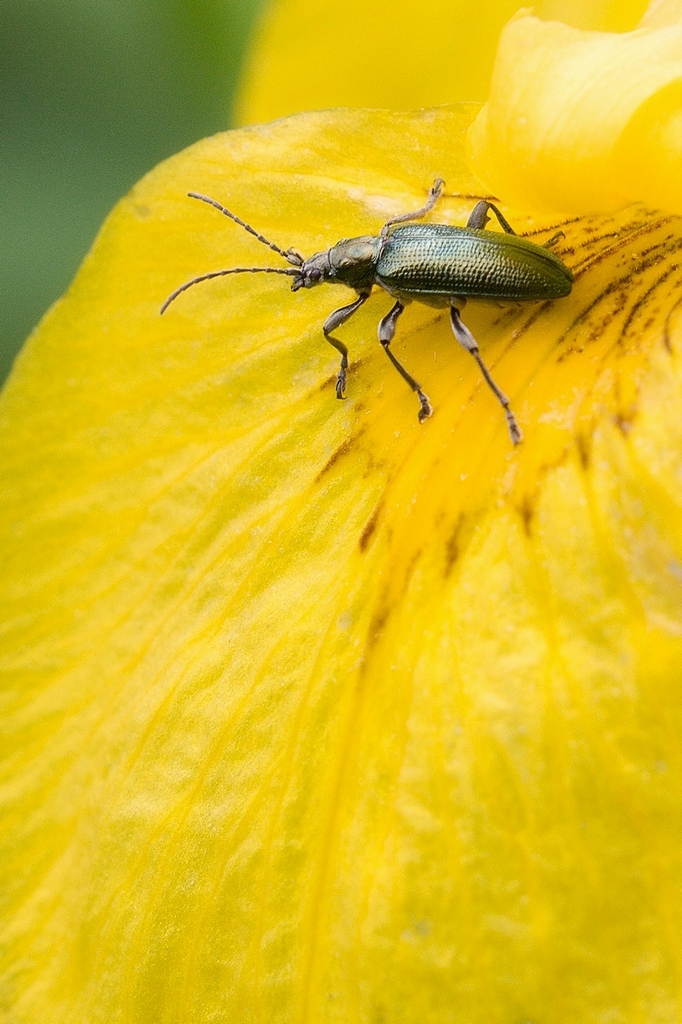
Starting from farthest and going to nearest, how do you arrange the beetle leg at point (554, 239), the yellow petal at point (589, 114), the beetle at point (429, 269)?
the beetle leg at point (554, 239) → the beetle at point (429, 269) → the yellow petal at point (589, 114)

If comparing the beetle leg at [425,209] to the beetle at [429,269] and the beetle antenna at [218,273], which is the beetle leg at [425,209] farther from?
the beetle antenna at [218,273]

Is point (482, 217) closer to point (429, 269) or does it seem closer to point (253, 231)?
point (429, 269)

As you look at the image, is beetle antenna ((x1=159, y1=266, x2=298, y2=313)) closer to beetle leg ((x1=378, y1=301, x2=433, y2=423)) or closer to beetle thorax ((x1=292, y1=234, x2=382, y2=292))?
beetle thorax ((x1=292, y1=234, x2=382, y2=292))

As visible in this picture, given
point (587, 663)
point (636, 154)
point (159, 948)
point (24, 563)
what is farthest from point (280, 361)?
point (159, 948)

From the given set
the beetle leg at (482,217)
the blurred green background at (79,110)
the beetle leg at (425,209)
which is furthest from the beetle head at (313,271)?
the blurred green background at (79,110)

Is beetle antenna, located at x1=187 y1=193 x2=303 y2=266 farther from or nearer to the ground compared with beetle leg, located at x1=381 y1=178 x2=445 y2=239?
farther from the ground

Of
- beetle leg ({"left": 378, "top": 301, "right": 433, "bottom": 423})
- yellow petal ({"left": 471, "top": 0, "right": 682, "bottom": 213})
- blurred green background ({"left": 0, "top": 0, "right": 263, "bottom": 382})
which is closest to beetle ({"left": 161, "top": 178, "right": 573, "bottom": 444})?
beetle leg ({"left": 378, "top": 301, "right": 433, "bottom": 423})
